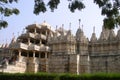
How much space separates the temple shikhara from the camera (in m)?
46.2

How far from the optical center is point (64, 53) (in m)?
50.4

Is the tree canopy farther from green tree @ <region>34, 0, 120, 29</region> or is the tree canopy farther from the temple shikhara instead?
the temple shikhara

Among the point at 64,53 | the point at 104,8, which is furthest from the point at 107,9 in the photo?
the point at 64,53

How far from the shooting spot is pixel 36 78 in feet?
94.7

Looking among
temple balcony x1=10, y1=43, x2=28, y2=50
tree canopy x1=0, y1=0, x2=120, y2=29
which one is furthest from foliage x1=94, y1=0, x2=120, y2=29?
temple balcony x1=10, y1=43, x2=28, y2=50

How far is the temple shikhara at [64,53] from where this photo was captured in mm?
46188

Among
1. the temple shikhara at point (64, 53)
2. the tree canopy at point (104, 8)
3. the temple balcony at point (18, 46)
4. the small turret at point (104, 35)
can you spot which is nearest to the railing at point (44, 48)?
the temple shikhara at point (64, 53)

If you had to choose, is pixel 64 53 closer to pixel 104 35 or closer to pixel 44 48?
pixel 44 48

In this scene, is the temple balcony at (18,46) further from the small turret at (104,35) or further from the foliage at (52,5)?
the foliage at (52,5)

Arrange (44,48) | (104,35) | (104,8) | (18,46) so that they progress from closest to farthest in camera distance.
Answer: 1. (104,8)
2. (18,46)
3. (44,48)
4. (104,35)

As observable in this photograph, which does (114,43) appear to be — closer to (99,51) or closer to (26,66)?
(99,51)

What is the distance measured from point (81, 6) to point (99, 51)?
124 feet

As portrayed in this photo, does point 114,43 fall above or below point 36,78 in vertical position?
above

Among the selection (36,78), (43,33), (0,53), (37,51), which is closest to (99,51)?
(37,51)
